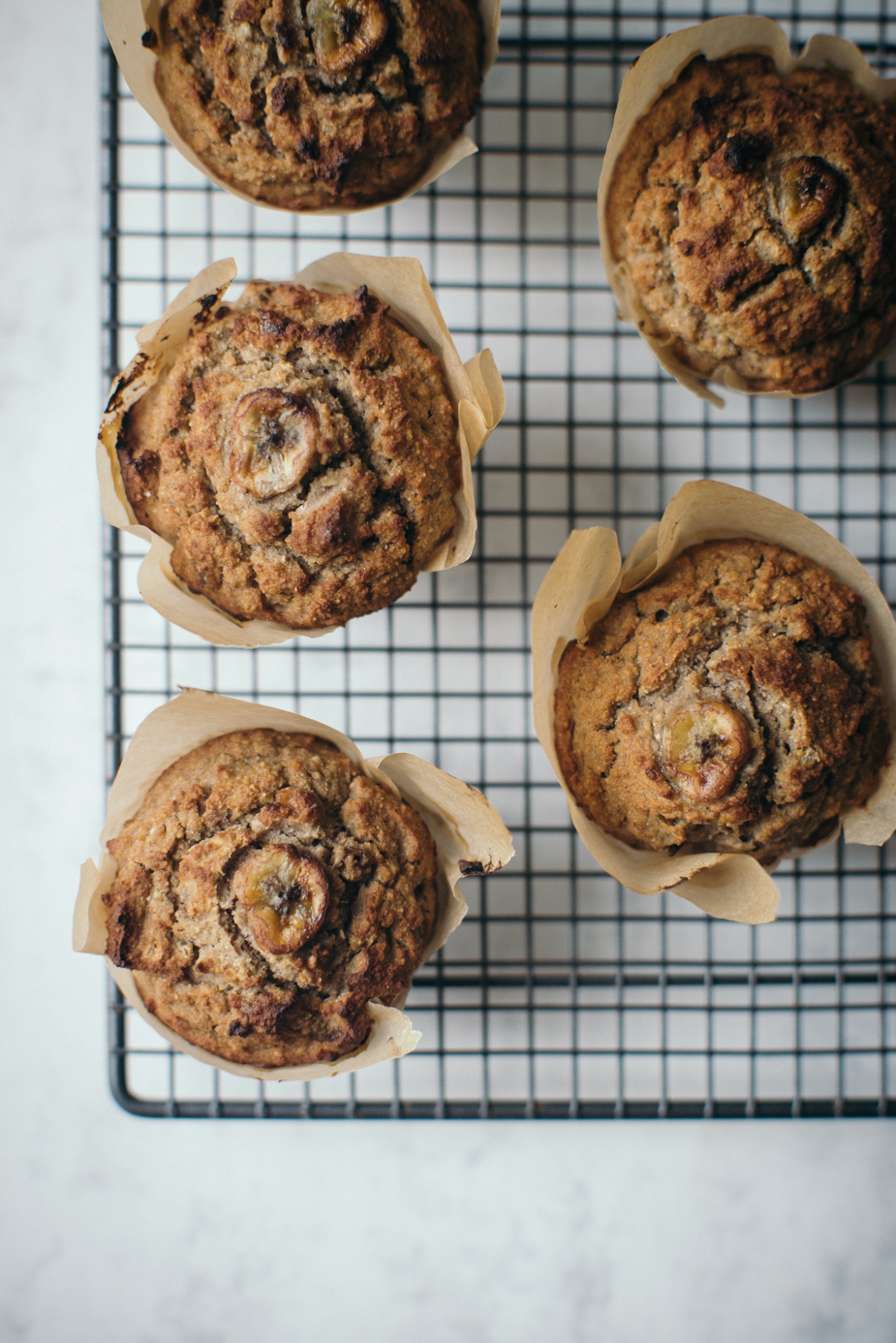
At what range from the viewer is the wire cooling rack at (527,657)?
1605 millimetres

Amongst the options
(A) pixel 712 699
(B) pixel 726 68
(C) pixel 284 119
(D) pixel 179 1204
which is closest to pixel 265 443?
(C) pixel 284 119

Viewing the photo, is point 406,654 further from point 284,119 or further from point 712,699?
point 284,119

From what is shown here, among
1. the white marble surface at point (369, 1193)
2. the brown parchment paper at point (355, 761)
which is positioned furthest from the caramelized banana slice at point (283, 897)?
the white marble surface at point (369, 1193)

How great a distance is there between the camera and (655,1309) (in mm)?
1714

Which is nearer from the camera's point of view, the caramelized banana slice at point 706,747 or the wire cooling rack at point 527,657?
the caramelized banana slice at point 706,747

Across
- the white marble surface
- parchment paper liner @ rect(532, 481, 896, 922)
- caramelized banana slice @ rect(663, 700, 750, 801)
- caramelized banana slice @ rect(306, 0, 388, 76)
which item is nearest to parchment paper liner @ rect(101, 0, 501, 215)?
caramelized banana slice @ rect(306, 0, 388, 76)

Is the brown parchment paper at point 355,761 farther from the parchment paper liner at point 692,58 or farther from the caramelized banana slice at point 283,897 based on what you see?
the parchment paper liner at point 692,58

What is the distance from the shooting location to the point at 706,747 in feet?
3.93

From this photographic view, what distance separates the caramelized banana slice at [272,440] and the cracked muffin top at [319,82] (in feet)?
1.36

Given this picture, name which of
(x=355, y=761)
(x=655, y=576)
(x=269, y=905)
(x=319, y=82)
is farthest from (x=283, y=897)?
(x=319, y=82)

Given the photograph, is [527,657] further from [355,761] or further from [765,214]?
[765,214]

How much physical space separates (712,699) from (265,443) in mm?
787

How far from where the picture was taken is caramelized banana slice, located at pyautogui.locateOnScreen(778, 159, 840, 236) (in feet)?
4.14

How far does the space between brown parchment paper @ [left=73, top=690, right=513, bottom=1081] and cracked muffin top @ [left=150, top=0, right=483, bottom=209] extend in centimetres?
90
